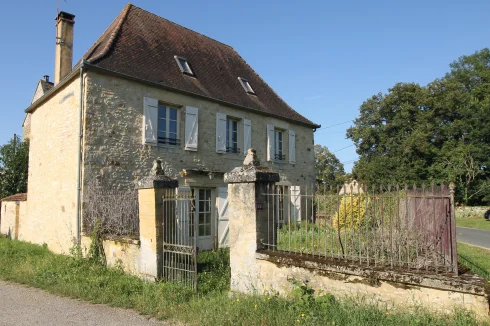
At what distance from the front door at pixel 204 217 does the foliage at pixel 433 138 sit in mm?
21267

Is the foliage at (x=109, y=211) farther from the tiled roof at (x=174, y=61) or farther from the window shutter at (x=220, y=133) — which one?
the window shutter at (x=220, y=133)

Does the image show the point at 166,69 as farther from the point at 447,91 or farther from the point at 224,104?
the point at 447,91

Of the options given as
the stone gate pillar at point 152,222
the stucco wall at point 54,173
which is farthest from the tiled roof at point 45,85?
the stone gate pillar at point 152,222

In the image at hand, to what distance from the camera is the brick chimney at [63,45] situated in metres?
11.1

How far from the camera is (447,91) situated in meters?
30.9

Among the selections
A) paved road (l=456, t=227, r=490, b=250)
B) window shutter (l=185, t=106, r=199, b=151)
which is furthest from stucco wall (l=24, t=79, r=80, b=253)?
paved road (l=456, t=227, r=490, b=250)

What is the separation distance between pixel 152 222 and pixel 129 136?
13.9 ft

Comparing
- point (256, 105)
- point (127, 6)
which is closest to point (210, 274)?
point (256, 105)

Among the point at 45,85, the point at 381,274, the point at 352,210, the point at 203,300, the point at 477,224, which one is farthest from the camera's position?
the point at 477,224

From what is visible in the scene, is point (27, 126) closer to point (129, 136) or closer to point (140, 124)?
point (140, 124)

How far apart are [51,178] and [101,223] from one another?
325 cm

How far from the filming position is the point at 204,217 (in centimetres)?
1124

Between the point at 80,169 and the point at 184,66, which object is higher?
the point at 184,66

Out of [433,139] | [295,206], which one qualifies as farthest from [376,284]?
[433,139]
